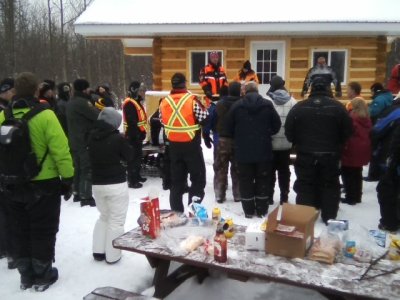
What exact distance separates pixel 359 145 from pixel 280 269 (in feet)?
11.8

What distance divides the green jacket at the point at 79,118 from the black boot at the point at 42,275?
2.41 meters

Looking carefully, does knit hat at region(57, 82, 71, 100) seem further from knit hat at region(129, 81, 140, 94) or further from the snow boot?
the snow boot

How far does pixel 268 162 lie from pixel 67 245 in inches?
111

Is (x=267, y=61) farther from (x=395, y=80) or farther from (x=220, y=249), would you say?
(x=220, y=249)

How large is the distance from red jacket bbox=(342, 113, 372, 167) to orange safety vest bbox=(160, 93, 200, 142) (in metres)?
2.33

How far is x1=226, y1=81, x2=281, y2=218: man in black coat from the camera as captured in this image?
5527mm

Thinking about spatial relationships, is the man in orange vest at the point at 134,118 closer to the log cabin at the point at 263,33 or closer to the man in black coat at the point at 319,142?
the man in black coat at the point at 319,142

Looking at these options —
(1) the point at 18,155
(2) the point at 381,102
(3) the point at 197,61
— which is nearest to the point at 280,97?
(2) the point at 381,102

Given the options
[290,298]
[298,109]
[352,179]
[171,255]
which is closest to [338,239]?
[290,298]

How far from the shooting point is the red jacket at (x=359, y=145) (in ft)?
19.9

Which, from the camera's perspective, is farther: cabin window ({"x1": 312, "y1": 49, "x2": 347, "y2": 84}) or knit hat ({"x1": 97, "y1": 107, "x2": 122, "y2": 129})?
cabin window ({"x1": 312, "y1": 49, "x2": 347, "y2": 84})

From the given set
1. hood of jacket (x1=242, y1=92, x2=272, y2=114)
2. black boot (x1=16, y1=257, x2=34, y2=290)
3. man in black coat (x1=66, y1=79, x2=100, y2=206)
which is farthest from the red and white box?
man in black coat (x1=66, y1=79, x2=100, y2=206)

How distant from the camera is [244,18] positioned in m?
10.5

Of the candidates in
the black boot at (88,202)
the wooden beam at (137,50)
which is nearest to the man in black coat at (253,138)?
the black boot at (88,202)
